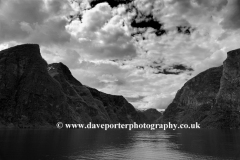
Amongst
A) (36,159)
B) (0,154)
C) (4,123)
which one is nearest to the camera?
(36,159)

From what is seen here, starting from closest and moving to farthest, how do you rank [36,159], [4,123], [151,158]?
1. [36,159]
2. [151,158]
3. [4,123]

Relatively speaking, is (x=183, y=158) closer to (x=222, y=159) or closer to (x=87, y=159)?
(x=222, y=159)

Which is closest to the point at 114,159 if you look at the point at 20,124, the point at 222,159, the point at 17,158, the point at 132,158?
the point at 132,158

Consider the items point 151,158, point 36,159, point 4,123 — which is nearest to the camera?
point 36,159

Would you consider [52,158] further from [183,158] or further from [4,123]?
[4,123]

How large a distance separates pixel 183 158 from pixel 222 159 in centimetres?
804

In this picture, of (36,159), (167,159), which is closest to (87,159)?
(36,159)

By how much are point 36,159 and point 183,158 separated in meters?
31.1

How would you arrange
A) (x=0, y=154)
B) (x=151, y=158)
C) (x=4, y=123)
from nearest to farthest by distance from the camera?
(x=0, y=154) → (x=151, y=158) → (x=4, y=123)

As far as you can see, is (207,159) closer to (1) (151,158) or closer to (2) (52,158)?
(1) (151,158)

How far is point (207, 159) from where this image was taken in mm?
49156

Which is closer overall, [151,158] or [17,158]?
[17,158]

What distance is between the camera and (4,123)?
196000mm

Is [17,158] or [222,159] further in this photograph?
[222,159]
